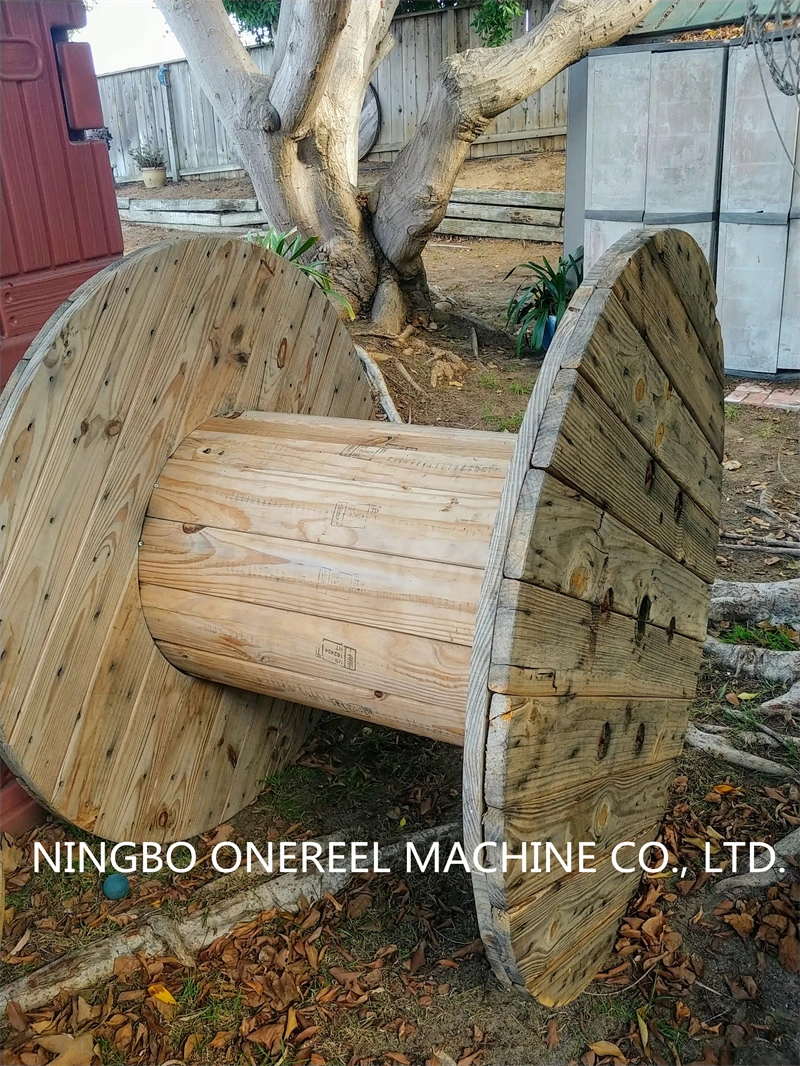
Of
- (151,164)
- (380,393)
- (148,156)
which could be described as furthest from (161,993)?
(148,156)

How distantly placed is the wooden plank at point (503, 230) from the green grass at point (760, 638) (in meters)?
9.29

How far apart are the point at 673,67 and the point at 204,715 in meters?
6.65

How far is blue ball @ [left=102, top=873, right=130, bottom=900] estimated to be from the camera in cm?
247

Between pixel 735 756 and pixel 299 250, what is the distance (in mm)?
5150

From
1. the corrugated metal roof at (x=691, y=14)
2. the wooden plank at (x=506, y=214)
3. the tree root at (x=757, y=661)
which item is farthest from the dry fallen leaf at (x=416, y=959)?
the wooden plank at (x=506, y=214)

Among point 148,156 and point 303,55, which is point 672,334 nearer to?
point 303,55

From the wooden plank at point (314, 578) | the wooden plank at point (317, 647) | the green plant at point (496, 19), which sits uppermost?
the green plant at point (496, 19)

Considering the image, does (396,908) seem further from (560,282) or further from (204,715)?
(560,282)

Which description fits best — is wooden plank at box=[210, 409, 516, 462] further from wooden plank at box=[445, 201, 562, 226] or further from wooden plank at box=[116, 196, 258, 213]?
wooden plank at box=[116, 196, 258, 213]

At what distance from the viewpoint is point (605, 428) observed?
5.29 feet

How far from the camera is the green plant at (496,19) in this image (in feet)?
46.4

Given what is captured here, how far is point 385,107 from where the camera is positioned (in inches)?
644

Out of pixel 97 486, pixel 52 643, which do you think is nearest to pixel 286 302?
pixel 97 486

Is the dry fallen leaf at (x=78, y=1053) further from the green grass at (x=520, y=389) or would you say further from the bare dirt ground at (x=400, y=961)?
the green grass at (x=520, y=389)
